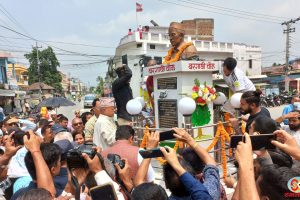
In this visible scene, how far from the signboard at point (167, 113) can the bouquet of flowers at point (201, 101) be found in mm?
461

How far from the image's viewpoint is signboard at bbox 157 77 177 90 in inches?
231

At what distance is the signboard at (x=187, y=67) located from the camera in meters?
5.54

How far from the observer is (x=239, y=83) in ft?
16.7

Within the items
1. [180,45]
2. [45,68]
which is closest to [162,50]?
[180,45]

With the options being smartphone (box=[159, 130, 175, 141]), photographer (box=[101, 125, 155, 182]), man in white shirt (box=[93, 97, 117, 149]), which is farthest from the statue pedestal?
smartphone (box=[159, 130, 175, 141])

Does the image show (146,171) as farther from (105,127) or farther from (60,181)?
(105,127)

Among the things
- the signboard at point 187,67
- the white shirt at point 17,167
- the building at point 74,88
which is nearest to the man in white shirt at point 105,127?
the white shirt at point 17,167

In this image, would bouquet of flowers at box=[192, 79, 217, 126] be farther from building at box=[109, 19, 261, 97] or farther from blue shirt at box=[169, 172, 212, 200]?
building at box=[109, 19, 261, 97]

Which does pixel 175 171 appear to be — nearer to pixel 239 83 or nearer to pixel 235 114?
pixel 239 83

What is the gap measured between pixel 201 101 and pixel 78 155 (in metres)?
3.93

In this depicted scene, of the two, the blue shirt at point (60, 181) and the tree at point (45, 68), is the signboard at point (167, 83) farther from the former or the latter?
the tree at point (45, 68)

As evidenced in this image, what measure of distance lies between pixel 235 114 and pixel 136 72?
2377 centimetres

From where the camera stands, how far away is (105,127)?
429 centimetres

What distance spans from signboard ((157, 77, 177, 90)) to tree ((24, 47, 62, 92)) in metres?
47.9
